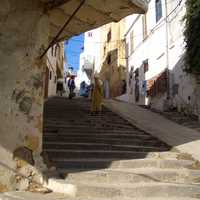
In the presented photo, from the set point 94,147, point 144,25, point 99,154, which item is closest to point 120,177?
point 99,154

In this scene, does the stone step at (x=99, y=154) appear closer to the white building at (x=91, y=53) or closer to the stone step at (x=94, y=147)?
the stone step at (x=94, y=147)

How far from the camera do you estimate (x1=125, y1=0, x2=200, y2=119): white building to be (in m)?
14.2

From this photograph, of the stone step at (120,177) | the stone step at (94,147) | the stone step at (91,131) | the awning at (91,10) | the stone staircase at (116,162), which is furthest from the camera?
the stone step at (91,131)

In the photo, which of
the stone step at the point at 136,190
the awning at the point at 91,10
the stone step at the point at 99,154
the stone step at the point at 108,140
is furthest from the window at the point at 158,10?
the stone step at the point at 136,190

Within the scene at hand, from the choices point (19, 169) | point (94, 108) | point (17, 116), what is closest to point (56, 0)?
point (17, 116)

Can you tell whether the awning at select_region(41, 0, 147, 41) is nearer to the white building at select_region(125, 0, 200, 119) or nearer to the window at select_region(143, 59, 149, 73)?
the white building at select_region(125, 0, 200, 119)

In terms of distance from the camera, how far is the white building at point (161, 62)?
14211 mm

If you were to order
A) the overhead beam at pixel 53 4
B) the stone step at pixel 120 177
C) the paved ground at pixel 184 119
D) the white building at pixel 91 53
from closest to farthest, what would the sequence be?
the stone step at pixel 120 177, the overhead beam at pixel 53 4, the paved ground at pixel 184 119, the white building at pixel 91 53

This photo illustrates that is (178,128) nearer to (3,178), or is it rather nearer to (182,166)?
(182,166)

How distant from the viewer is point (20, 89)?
600cm

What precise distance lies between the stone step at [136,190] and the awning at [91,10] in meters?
3.14

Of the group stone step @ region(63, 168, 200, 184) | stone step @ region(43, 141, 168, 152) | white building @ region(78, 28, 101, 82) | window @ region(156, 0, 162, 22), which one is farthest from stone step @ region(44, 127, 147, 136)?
white building @ region(78, 28, 101, 82)

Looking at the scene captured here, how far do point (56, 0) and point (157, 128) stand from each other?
5599 millimetres

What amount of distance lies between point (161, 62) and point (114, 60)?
12.0 m
